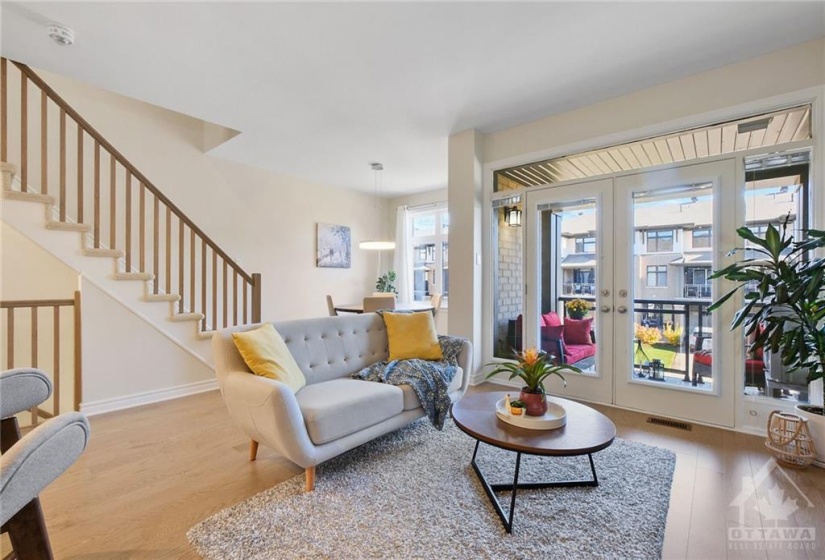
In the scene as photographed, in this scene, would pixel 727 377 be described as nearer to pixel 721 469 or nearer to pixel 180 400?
pixel 721 469

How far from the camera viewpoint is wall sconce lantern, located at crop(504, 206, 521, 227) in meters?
4.02

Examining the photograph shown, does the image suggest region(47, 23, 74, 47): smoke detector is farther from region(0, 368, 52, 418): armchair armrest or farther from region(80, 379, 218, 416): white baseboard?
region(80, 379, 218, 416): white baseboard

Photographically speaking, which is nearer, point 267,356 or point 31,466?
point 31,466

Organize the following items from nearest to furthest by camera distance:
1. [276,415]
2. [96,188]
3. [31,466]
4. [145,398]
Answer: [31,466]
[276,415]
[96,188]
[145,398]

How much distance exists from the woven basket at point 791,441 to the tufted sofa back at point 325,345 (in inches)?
104

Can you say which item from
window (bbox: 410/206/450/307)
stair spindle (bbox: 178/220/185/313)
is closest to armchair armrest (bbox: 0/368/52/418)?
stair spindle (bbox: 178/220/185/313)

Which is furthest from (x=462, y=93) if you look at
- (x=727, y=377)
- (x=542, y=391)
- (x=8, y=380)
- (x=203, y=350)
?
(x=203, y=350)

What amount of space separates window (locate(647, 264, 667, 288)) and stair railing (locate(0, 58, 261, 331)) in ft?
12.9

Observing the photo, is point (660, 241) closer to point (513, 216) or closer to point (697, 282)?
point (697, 282)

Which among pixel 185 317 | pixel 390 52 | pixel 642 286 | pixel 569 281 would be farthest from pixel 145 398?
pixel 642 286

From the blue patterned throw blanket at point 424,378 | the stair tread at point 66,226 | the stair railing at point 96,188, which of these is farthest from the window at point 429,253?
the stair tread at point 66,226

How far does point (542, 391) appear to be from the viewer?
74.5 inches

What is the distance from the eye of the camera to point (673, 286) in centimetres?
308

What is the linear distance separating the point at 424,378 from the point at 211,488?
1.38 meters
